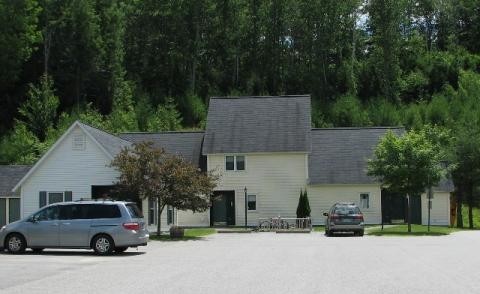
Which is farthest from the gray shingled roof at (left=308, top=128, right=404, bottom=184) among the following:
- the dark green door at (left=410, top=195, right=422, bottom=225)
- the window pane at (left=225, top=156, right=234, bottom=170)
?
the window pane at (left=225, top=156, right=234, bottom=170)

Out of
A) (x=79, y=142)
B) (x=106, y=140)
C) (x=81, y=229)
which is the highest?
(x=106, y=140)

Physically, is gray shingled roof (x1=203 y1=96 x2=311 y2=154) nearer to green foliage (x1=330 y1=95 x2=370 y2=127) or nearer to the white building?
the white building

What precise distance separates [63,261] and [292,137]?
29495 mm

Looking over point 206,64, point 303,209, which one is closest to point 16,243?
point 303,209

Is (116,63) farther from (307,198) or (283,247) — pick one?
(283,247)

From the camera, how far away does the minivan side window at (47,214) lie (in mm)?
24734

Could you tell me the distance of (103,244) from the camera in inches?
956

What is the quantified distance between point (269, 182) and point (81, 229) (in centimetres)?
2534

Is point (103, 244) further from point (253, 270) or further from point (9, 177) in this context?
point (9, 177)

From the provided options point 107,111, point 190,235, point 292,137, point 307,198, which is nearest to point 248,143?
point 292,137

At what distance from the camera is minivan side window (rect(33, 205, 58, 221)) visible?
24.7m

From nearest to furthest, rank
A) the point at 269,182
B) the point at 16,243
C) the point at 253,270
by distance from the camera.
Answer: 1. the point at 253,270
2. the point at 16,243
3. the point at 269,182

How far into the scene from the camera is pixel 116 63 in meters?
71.0

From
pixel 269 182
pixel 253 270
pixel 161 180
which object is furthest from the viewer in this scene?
pixel 269 182
